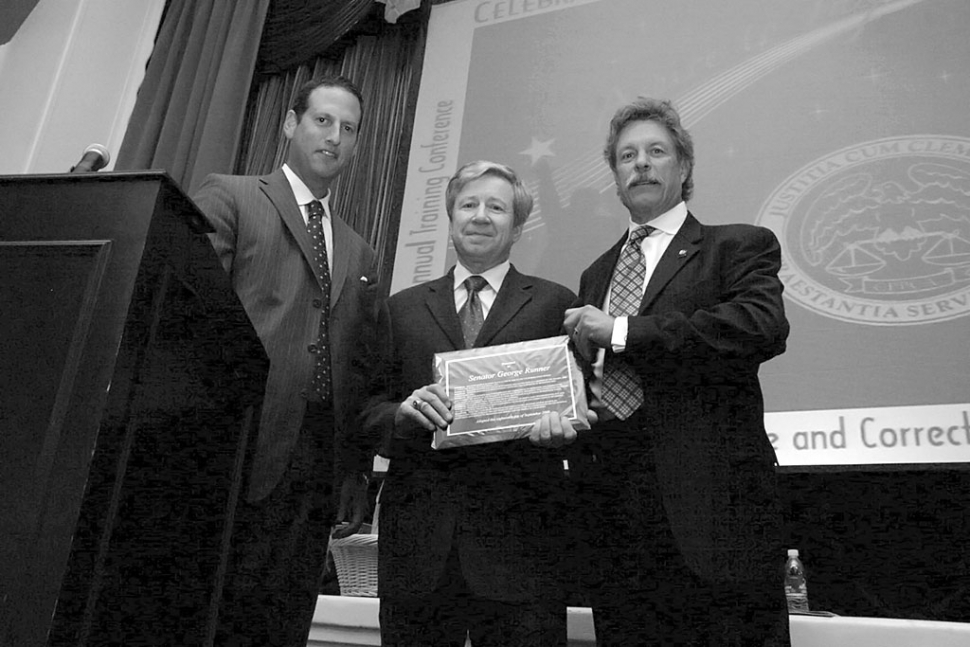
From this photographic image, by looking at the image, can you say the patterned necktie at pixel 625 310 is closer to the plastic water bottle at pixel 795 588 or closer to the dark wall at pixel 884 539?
the plastic water bottle at pixel 795 588

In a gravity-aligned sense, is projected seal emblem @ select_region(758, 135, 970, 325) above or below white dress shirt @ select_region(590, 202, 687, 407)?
above

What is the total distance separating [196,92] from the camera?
3910 mm

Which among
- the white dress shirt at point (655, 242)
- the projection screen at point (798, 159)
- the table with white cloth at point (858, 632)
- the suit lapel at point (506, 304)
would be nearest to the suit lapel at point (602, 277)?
the white dress shirt at point (655, 242)

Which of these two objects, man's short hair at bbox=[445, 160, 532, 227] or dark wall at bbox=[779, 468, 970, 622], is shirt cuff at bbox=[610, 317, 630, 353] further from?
dark wall at bbox=[779, 468, 970, 622]

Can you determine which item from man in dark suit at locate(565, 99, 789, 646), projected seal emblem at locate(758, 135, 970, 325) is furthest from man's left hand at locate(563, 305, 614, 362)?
projected seal emblem at locate(758, 135, 970, 325)

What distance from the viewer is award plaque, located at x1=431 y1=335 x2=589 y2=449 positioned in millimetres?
1411

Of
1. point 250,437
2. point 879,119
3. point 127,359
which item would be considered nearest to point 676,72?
point 879,119

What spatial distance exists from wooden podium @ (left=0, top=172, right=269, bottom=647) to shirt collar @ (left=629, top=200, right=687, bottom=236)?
2.67 feet

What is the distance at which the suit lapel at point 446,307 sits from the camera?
1.58 m

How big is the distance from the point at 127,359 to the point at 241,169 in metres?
3.22

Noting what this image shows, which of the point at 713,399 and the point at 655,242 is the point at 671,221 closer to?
the point at 655,242

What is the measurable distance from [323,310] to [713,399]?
727 mm

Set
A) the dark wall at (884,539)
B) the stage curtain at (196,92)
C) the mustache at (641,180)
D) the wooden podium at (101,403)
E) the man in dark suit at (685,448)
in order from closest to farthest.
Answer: the wooden podium at (101,403) < the man in dark suit at (685,448) < the mustache at (641,180) < the dark wall at (884,539) < the stage curtain at (196,92)

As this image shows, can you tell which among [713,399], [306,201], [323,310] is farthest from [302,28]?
[713,399]
